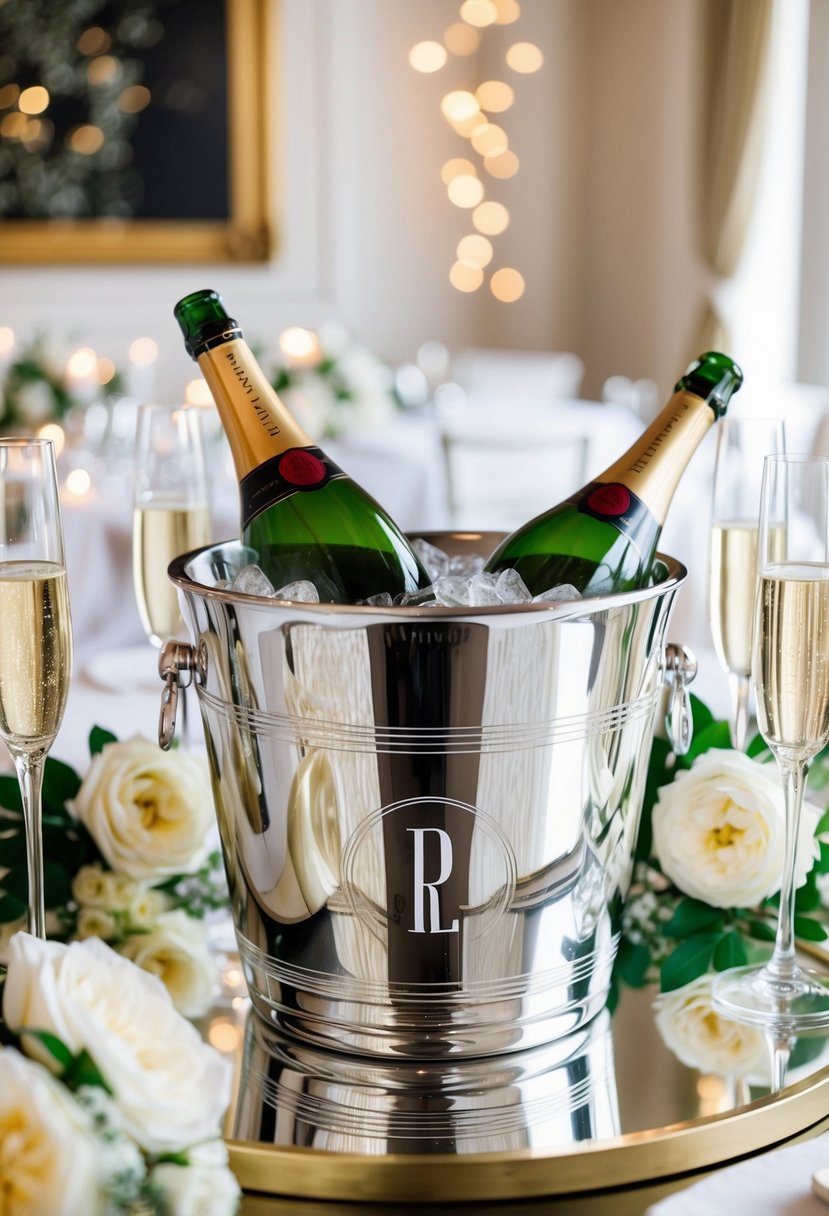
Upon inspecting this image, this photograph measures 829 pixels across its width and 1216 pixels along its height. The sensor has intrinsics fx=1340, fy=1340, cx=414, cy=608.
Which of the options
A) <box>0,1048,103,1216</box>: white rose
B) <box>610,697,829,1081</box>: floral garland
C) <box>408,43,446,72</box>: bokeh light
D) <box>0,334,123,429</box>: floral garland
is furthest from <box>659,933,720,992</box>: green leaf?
<box>408,43,446,72</box>: bokeh light

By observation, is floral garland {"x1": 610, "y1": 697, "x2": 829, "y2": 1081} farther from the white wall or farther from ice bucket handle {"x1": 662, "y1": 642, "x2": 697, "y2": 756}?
the white wall

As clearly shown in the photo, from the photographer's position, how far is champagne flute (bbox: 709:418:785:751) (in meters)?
1.08

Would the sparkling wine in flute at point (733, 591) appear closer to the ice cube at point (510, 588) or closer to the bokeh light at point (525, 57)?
the ice cube at point (510, 588)

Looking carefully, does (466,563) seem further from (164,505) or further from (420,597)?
(164,505)

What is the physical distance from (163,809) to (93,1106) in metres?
0.41

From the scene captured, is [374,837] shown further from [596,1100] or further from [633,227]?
[633,227]

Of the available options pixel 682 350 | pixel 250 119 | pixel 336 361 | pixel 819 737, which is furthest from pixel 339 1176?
pixel 250 119

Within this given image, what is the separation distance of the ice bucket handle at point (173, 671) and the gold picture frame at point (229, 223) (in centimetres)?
517

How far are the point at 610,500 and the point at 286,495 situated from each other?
238mm

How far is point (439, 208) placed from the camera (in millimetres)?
6078

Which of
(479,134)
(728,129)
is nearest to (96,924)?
(728,129)

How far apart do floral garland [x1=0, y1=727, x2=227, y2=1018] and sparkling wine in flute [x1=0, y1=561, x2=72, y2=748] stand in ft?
0.40

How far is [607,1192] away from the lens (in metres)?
0.65

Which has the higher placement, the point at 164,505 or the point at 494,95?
the point at 494,95
